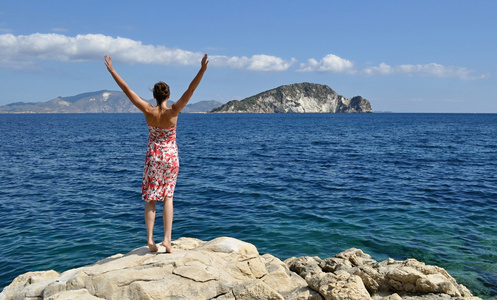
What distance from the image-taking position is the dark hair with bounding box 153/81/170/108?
700 centimetres

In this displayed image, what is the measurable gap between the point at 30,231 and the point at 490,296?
1572 cm

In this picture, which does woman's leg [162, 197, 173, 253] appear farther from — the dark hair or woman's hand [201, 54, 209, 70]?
woman's hand [201, 54, 209, 70]

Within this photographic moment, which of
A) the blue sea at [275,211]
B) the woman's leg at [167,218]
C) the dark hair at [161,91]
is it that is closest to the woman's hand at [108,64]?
the dark hair at [161,91]

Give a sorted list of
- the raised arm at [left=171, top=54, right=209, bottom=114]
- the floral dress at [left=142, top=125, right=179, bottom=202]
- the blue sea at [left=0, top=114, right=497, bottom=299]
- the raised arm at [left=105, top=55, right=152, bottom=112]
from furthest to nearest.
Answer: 1. the blue sea at [left=0, top=114, right=497, bottom=299]
2. the floral dress at [left=142, top=125, right=179, bottom=202]
3. the raised arm at [left=105, top=55, right=152, bottom=112]
4. the raised arm at [left=171, top=54, right=209, bottom=114]

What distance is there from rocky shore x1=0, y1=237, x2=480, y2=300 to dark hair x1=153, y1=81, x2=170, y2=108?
309 centimetres

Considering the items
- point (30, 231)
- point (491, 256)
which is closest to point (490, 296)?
point (491, 256)

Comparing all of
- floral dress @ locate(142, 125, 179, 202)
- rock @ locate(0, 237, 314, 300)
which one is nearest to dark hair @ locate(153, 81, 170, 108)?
floral dress @ locate(142, 125, 179, 202)

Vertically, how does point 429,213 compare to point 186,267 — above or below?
below

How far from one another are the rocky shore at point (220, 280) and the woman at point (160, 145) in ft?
2.70

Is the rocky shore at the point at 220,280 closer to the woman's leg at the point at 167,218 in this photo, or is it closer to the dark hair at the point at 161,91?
the woman's leg at the point at 167,218

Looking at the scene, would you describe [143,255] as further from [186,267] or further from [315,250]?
[315,250]

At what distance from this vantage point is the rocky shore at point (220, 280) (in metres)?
6.51

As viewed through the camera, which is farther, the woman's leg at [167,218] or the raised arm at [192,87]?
the woman's leg at [167,218]

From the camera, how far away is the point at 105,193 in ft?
68.7
